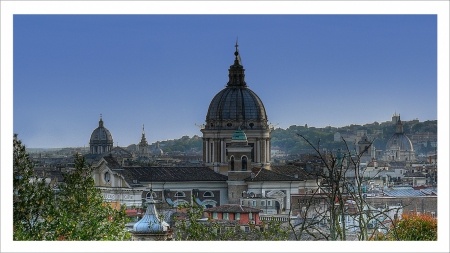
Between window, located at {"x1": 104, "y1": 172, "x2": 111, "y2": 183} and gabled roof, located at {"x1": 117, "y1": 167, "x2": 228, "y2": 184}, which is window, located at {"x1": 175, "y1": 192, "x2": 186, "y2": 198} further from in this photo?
window, located at {"x1": 104, "y1": 172, "x2": 111, "y2": 183}

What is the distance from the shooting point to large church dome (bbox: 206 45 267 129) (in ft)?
152

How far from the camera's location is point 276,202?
138 feet

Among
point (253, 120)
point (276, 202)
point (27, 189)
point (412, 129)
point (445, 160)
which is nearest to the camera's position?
point (445, 160)

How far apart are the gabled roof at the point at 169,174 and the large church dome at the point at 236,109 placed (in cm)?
234

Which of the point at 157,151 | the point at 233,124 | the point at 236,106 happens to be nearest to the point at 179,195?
the point at 233,124

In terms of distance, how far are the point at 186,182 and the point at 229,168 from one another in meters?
1.60

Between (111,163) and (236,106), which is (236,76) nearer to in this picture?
(236,106)

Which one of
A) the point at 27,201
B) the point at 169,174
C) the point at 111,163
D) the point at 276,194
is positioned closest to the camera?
the point at 27,201

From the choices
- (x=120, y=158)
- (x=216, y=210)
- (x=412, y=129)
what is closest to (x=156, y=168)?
(x=216, y=210)

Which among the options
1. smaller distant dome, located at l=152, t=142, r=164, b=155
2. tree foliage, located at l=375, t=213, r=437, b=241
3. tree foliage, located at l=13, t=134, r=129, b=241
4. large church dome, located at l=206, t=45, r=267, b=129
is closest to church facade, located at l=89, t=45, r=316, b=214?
large church dome, located at l=206, t=45, r=267, b=129

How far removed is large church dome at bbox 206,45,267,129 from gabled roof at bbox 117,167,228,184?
2344 millimetres

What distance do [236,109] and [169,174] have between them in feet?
13.9

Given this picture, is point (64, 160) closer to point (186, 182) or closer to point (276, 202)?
point (186, 182)

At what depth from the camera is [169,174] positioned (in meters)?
44.0
